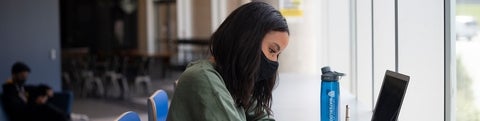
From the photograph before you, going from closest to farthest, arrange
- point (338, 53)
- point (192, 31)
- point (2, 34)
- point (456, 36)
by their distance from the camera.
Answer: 1. point (456, 36)
2. point (338, 53)
3. point (2, 34)
4. point (192, 31)

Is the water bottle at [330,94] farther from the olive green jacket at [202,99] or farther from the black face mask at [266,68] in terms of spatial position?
the olive green jacket at [202,99]

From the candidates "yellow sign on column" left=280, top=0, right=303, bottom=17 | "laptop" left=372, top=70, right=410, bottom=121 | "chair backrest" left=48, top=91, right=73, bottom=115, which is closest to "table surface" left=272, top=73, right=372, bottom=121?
"laptop" left=372, top=70, right=410, bottom=121

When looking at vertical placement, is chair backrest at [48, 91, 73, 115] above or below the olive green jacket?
below

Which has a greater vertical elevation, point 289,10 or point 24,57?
point 289,10

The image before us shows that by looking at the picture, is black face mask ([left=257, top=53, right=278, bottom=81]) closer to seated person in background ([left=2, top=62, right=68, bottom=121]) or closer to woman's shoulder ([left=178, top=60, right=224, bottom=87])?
woman's shoulder ([left=178, top=60, right=224, bottom=87])

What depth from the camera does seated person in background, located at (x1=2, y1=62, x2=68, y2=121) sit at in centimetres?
542

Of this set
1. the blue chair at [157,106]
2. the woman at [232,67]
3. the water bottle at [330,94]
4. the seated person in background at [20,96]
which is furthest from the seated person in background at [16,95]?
the woman at [232,67]

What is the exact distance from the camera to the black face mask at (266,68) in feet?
5.54

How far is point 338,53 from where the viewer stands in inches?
199

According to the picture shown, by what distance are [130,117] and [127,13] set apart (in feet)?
45.6

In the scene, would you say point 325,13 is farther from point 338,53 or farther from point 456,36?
point 456,36

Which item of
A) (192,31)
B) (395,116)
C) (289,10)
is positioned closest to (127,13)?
(192,31)

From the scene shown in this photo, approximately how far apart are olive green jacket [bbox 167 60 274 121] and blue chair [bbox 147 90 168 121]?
2.79 ft

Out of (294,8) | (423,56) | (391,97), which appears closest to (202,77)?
(391,97)
